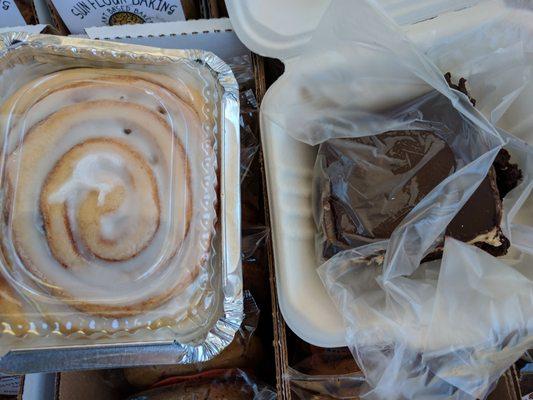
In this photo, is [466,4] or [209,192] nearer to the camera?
[209,192]

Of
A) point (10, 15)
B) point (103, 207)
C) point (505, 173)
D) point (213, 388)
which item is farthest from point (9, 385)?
point (505, 173)

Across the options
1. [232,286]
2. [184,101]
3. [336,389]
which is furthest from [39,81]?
[336,389]

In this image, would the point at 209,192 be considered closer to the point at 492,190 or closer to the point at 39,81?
the point at 39,81

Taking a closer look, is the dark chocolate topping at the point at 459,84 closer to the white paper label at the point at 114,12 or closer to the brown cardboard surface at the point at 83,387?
the white paper label at the point at 114,12

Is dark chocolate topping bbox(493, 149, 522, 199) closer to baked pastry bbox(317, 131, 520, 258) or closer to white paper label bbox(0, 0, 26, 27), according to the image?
baked pastry bbox(317, 131, 520, 258)

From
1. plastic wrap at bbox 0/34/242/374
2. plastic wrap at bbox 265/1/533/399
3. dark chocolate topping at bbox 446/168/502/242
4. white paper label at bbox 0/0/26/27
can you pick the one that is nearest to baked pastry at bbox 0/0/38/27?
white paper label at bbox 0/0/26/27

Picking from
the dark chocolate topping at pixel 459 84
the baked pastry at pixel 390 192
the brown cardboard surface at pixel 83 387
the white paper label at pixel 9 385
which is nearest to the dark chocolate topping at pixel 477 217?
the baked pastry at pixel 390 192
